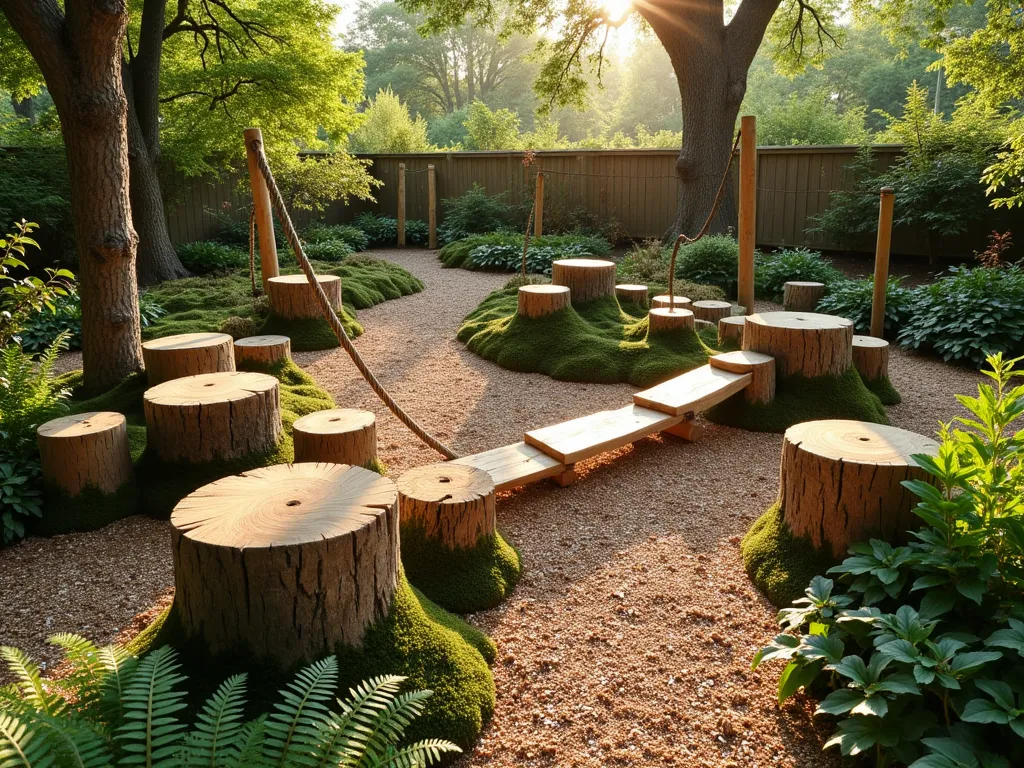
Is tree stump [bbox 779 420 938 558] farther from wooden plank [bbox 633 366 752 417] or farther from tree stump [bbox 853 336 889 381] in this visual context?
tree stump [bbox 853 336 889 381]

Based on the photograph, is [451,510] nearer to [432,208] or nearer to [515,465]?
[515,465]

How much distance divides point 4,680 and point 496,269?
10517mm

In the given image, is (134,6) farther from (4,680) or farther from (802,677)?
(802,677)

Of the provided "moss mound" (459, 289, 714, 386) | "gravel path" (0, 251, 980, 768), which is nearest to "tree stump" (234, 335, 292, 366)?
"gravel path" (0, 251, 980, 768)

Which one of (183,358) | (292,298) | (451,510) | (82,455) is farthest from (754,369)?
(292,298)

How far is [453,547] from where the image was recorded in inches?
120

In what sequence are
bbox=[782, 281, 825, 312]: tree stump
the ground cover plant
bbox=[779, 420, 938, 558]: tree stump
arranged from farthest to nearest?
1. bbox=[782, 281, 825, 312]: tree stump
2. bbox=[779, 420, 938, 558]: tree stump
3. the ground cover plant

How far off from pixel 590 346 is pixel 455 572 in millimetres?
3878

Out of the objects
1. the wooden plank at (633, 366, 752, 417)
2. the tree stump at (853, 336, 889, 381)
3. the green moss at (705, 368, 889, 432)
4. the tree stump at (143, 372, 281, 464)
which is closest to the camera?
the tree stump at (143, 372, 281, 464)

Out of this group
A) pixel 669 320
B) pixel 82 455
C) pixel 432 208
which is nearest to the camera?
pixel 82 455

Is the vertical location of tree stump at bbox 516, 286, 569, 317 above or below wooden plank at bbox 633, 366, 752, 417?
above

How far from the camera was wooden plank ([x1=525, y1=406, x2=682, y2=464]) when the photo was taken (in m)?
4.16

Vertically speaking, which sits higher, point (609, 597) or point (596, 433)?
point (596, 433)

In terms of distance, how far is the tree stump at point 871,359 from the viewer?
5.62 meters
